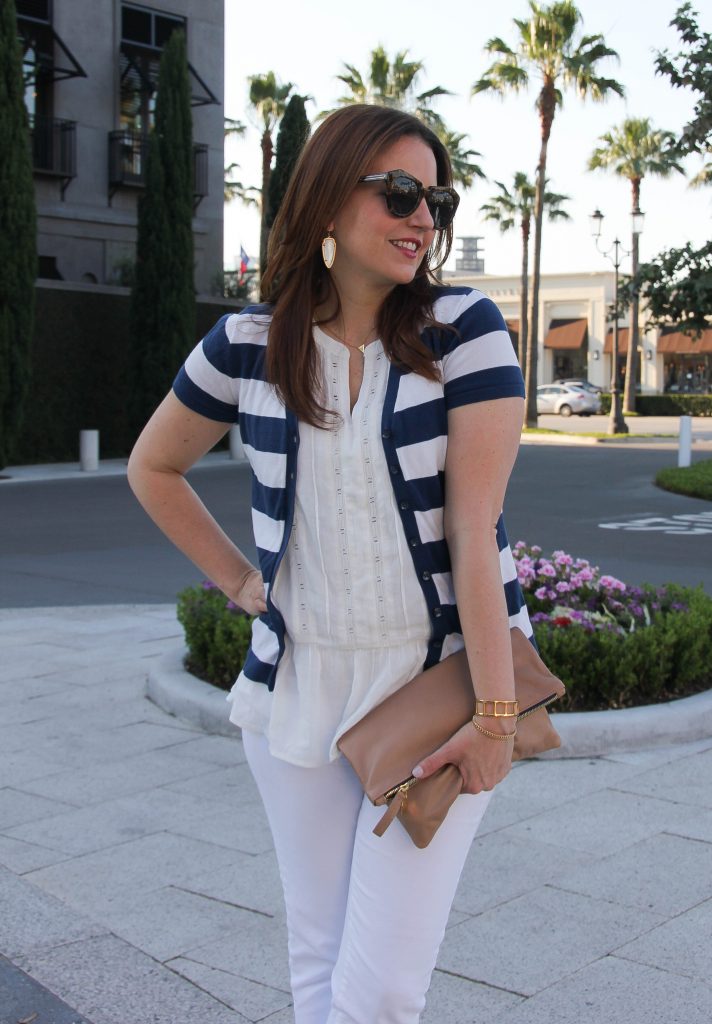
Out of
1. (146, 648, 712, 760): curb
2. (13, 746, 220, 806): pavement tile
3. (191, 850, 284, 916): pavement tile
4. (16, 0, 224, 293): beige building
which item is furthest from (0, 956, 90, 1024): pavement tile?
(16, 0, 224, 293): beige building

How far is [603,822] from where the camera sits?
14.2 feet

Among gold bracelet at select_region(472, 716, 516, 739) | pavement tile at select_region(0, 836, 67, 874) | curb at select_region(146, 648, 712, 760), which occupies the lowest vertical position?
pavement tile at select_region(0, 836, 67, 874)

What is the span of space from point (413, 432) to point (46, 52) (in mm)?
26033

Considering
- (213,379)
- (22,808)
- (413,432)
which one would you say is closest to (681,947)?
(413,432)

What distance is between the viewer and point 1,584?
10383mm

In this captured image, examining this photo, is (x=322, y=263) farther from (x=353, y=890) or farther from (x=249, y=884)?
(x=249, y=884)

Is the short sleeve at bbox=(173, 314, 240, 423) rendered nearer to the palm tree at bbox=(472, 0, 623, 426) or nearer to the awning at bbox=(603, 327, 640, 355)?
the palm tree at bbox=(472, 0, 623, 426)

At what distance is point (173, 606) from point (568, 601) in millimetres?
3918

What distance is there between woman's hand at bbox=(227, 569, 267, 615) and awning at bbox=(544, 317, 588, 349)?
66.9 metres

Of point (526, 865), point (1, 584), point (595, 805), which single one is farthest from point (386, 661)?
point (1, 584)

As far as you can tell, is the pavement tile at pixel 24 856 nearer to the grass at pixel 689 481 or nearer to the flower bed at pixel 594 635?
the flower bed at pixel 594 635

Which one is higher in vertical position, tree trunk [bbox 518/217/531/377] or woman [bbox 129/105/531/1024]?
tree trunk [bbox 518/217/531/377]

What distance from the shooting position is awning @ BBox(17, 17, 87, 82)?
24.8 m

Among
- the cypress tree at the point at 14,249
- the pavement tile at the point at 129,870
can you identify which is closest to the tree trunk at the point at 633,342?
the cypress tree at the point at 14,249
